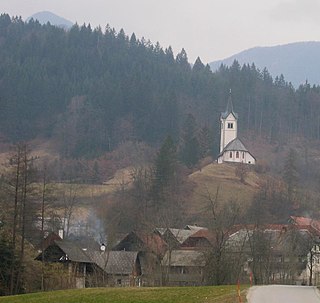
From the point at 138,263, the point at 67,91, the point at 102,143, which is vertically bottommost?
the point at 138,263

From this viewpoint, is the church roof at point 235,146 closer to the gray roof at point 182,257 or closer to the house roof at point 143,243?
the house roof at point 143,243

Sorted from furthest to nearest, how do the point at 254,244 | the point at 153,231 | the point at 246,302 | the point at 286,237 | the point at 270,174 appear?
the point at 270,174
the point at 153,231
the point at 286,237
the point at 254,244
the point at 246,302

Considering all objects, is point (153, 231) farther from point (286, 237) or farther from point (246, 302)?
point (246, 302)

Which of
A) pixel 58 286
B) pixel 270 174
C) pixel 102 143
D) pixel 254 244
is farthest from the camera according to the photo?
pixel 102 143

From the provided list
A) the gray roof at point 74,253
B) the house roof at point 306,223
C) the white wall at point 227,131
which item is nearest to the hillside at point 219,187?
the house roof at point 306,223

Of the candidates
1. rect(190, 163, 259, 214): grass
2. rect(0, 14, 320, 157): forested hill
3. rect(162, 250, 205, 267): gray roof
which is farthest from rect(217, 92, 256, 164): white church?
rect(162, 250, 205, 267): gray roof

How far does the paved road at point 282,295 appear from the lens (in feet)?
94.5

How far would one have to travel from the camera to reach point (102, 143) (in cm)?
16062

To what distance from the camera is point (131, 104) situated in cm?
16625

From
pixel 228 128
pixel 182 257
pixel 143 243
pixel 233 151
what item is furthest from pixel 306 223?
pixel 228 128

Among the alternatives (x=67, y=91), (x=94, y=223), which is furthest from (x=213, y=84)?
(x=94, y=223)

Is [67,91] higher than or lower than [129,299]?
higher

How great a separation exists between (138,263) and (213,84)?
382ft

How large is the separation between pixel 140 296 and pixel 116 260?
34333mm
